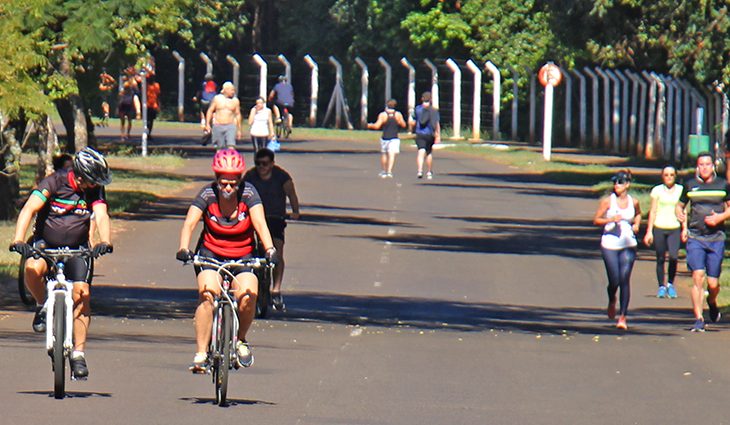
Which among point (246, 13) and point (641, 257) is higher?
point (246, 13)

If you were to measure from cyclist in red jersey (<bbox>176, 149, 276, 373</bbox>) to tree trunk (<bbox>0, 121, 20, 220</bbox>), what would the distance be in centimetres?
1113

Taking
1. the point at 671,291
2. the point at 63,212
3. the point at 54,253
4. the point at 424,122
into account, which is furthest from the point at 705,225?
the point at 424,122

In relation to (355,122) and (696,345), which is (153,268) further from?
(355,122)

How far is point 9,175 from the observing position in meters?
23.1

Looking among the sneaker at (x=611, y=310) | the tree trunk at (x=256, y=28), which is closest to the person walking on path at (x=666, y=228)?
the sneaker at (x=611, y=310)

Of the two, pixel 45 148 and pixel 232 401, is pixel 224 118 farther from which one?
pixel 232 401

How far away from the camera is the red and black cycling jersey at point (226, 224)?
10844 mm

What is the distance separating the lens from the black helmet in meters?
10.9

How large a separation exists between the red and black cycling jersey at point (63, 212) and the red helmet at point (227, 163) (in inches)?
39.2

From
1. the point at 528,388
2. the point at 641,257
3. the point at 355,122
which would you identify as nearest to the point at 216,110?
the point at 641,257

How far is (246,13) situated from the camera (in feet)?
217

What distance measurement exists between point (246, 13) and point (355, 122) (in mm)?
6611

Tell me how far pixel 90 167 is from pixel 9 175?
12.6 m

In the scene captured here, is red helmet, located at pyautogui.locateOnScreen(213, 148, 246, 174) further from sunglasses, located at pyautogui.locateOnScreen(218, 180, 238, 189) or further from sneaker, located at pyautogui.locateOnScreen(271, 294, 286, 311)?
sneaker, located at pyautogui.locateOnScreen(271, 294, 286, 311)
